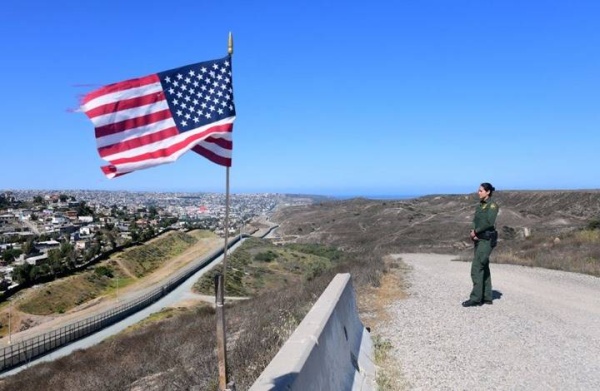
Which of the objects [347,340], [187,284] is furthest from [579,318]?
[187,284]

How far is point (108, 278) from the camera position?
68188 millimetres

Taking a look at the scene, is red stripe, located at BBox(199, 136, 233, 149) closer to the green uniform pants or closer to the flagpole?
the flagpole

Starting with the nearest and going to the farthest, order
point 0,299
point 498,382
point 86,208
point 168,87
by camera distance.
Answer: point 168,87 → point 498,382 → point 0,299 → point 86,208

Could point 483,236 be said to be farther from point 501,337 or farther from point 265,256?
point 265,256

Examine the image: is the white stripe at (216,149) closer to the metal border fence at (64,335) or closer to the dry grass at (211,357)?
the dry grass at (211,357)

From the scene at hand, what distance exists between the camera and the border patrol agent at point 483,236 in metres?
10.1

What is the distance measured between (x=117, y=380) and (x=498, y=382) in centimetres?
726

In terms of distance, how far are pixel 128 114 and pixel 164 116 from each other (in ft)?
1.12

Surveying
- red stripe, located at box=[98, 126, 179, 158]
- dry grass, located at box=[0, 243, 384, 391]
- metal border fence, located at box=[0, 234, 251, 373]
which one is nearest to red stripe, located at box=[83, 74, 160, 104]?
red stripe, located at box=[98, 126, 179, 158]

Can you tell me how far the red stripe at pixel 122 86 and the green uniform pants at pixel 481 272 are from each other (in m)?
7.14

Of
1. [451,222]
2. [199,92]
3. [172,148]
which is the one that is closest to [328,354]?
[172,148]

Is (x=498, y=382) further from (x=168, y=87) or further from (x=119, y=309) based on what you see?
(x=119, y=309)

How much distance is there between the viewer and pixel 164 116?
5.34 m

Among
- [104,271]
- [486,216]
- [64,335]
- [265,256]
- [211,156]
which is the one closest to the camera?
[211,156]
